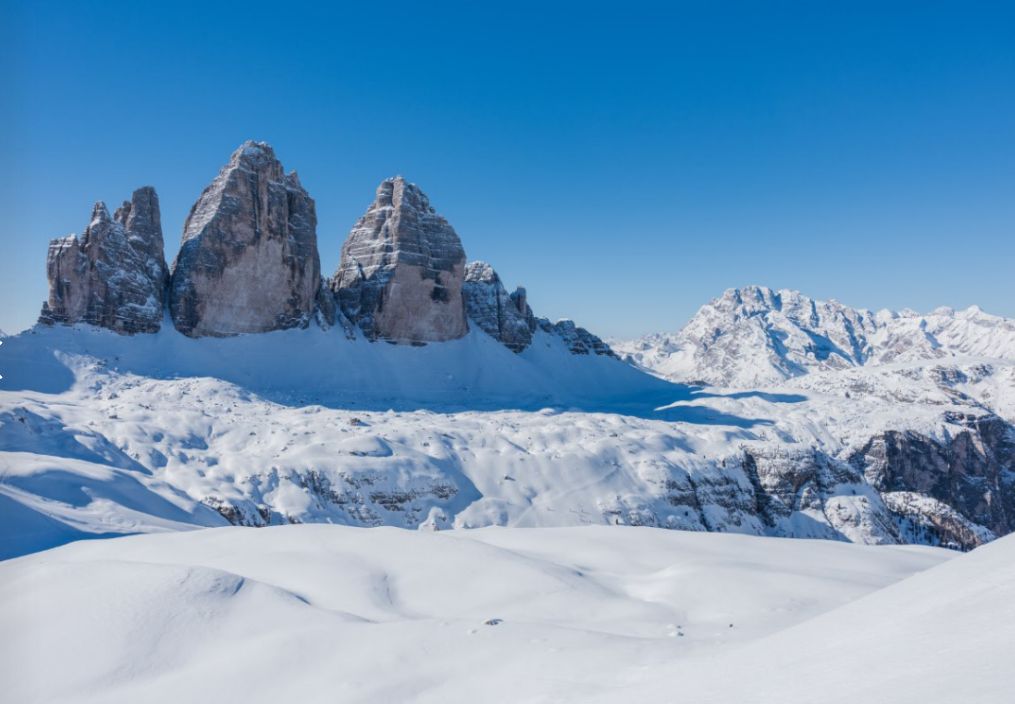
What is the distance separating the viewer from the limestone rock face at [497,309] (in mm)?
61688

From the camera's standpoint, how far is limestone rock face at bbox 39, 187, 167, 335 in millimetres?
38594

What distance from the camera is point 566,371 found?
63.4 m

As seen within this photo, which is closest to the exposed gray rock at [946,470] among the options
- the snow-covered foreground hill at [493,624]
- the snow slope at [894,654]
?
the snow-covered foreground hill at [493,624]

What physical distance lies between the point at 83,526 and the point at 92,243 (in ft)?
105

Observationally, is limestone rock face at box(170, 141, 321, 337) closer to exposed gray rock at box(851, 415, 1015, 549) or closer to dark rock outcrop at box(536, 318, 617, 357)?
dark rock outcrop at box(536, 318, 617, 357)

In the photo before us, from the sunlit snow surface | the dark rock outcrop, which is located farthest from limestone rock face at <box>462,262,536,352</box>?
the sunlit snow surface

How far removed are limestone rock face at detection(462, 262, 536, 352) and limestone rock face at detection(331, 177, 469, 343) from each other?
5.79 m

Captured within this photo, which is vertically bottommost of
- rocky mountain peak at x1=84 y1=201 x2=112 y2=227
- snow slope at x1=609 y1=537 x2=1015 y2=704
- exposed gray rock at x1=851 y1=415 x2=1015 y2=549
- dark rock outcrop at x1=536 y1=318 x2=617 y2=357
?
exposed gray rock at x1=851 y1=415 x2=1015 y2=549

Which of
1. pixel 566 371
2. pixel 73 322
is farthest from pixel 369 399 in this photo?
pixel 566 371

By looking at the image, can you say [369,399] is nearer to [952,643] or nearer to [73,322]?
[73,322]

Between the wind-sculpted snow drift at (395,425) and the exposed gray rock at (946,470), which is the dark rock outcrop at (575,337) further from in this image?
the exposed gray rock at (946,470)

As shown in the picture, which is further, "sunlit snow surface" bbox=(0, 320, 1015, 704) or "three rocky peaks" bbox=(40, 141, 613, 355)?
"three rocky peaks" bbox=(40, 141, 613, 355)

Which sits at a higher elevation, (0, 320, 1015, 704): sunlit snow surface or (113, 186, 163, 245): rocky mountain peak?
(113, 186, 163, 245): rocky mountain peak

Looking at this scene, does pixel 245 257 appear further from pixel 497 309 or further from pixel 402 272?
pixel 497 309
